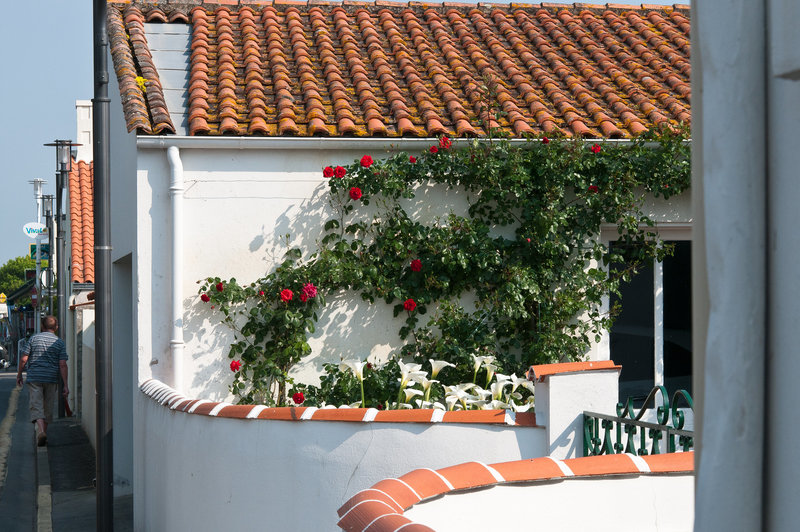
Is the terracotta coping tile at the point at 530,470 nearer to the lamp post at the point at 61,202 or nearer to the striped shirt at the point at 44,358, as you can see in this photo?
the striped shirt at the point at 44,358

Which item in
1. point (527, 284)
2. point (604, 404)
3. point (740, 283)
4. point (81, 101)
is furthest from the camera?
point (81, 101)

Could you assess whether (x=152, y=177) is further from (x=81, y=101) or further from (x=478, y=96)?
(x=81, y=101)

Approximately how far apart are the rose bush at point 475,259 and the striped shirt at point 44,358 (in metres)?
7.55

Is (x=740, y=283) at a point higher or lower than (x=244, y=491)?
higher

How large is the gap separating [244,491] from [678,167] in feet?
16.2

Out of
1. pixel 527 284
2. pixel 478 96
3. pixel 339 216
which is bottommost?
pixel 527 284

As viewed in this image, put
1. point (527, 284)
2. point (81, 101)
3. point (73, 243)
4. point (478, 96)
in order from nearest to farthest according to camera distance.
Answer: point (527, 284) → point (478, 96) → point (73, 243) → point (81, 101)

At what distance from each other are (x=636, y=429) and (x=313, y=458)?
2.03 metres

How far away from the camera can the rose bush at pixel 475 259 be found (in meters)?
8.10

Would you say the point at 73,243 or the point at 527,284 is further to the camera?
the point at 73,243

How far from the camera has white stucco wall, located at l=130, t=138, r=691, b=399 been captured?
26.8 feet

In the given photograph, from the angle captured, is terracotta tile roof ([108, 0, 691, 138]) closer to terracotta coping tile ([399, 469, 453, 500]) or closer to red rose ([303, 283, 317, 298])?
red rose ([303, 283, 317, 298])

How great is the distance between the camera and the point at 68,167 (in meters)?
22.0

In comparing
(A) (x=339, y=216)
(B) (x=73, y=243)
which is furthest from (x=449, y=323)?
(B) (x=73, y=243)
